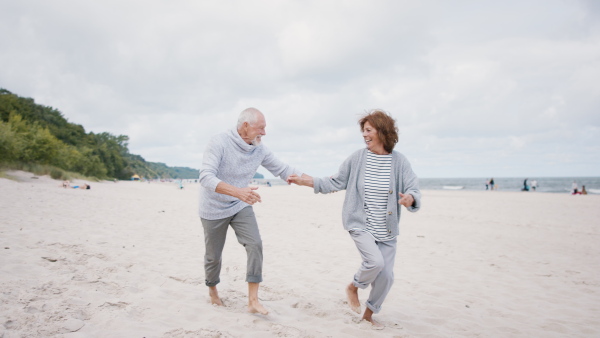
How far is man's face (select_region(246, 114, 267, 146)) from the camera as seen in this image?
374cm

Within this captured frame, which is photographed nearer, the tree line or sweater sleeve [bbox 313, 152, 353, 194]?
sweater sleeve [bbox 313, 152, 353, 194]

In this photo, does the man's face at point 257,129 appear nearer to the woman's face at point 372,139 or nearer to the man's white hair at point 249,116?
the man's white hair at point 249,116

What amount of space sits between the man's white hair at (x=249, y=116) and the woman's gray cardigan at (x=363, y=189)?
3.70ft

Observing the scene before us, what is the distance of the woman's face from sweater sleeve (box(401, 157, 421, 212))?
0.31 m

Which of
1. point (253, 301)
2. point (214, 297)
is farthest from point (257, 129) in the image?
point (214, 297)

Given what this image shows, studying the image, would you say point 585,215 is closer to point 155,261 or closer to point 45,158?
point 155,261

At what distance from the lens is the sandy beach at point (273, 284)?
3.22 metres

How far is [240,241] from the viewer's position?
3768mm

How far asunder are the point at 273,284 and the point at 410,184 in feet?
8.21

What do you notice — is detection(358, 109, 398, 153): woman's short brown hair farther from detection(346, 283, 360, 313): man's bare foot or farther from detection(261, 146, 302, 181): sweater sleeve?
detection(346, 283, 360, 313): man's bare foot

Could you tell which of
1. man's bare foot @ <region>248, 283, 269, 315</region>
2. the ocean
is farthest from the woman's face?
the ocean

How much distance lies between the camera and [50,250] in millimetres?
5148

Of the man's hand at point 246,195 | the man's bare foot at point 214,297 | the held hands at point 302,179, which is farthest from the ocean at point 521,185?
the man's hand at point 246,195

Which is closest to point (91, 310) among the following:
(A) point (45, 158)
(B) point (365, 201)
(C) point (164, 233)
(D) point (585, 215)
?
(B) point (365, 201)
